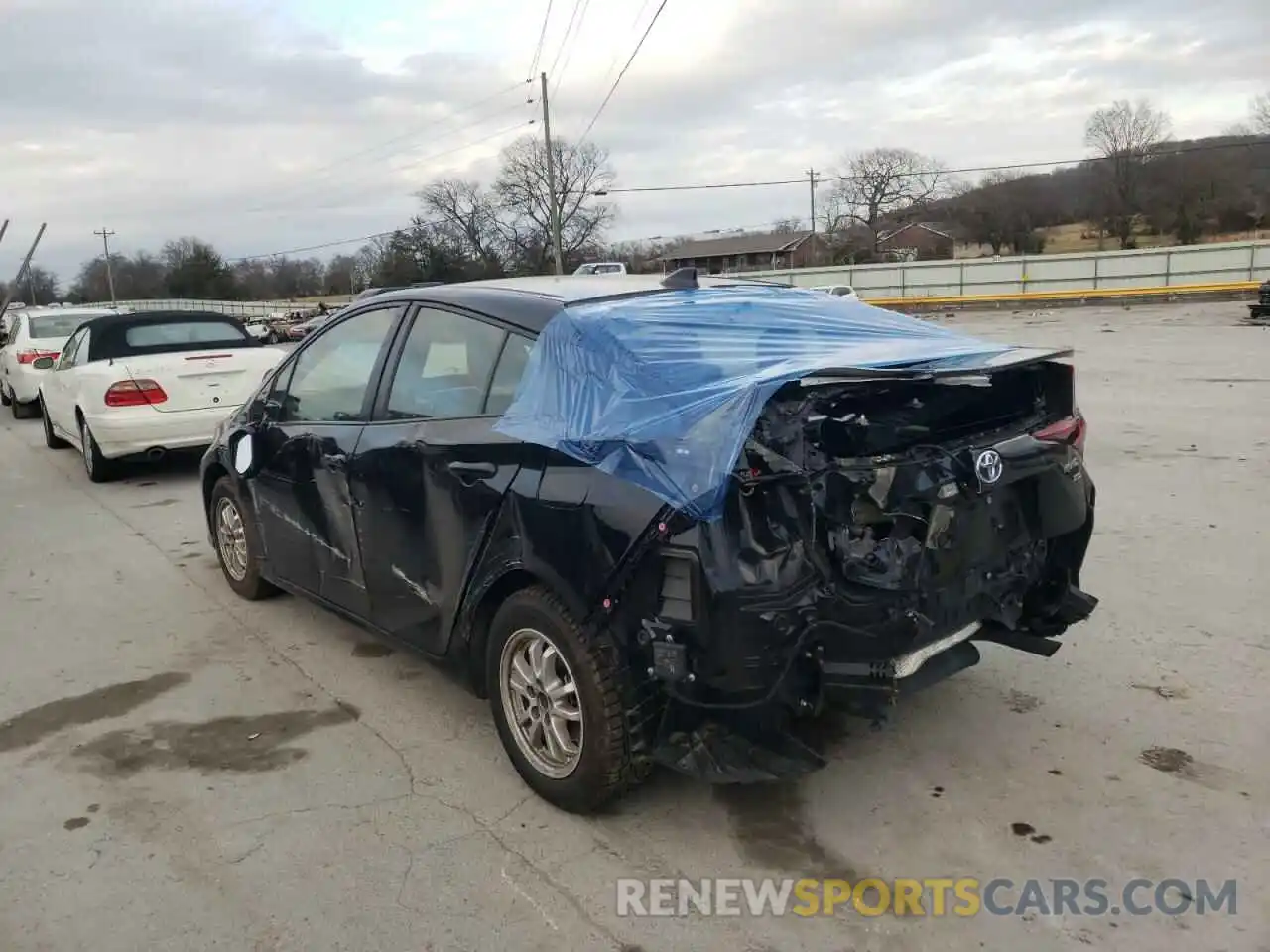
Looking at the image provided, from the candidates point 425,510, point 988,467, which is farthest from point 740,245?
point 988,467

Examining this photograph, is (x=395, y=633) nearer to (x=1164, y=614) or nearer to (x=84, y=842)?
(x=84, y=842)

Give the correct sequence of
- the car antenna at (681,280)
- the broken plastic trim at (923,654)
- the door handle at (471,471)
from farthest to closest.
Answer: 1. the car antenna at (681,280)
2. the door handle at (471,471)
3. the broken plastic trim at (923,654)

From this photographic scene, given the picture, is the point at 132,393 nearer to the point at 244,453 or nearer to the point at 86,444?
the point at 86,444

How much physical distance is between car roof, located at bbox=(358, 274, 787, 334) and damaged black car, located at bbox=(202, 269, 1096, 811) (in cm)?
2

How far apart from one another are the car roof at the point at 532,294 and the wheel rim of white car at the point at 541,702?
1073mm

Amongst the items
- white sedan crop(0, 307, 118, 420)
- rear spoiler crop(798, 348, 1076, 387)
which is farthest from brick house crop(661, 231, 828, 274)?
rear spoiler crop(798, 348, 1076, 387)

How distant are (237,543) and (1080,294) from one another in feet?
124

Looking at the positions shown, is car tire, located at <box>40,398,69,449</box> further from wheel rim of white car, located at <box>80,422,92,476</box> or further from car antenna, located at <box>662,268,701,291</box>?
car antenna, located at <box>662,268,701,291</box>

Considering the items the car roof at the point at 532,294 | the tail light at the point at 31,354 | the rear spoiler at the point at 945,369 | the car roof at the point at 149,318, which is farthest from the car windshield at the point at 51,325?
the rear spoiler at the point at 945,369

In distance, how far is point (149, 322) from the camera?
9.46 metres

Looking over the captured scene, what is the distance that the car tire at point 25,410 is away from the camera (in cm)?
1437

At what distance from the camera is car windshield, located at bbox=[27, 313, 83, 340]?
1439 centimetres

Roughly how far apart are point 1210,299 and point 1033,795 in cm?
3649

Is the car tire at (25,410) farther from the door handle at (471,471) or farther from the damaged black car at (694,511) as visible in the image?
the door handle at (471,471)
